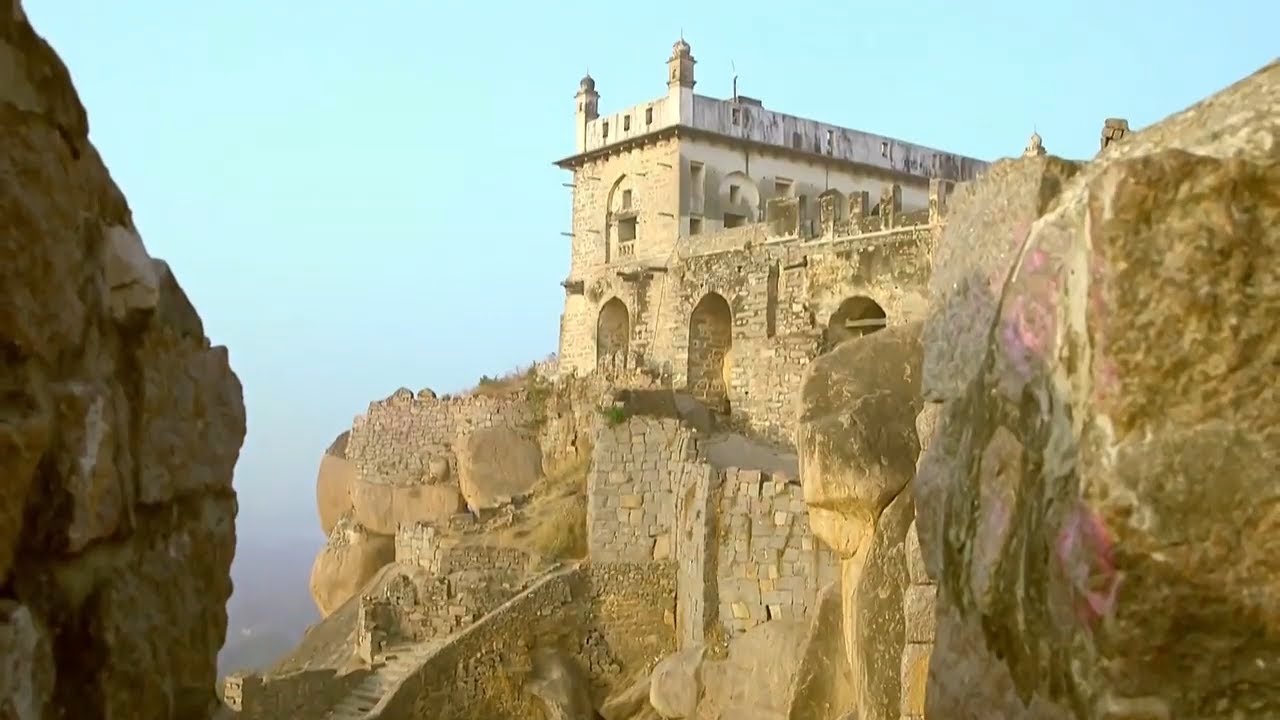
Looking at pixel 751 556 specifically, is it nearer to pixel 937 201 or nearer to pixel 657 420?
pixel 657 420

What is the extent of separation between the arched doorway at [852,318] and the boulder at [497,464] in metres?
6.52

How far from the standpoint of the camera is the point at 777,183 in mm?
29672

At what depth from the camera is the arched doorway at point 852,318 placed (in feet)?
74.1

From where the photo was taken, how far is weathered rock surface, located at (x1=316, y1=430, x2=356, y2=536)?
2825 centimetres

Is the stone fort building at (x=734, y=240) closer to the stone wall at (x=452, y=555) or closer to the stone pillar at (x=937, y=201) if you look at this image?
the stone pillar at (x=937, y=201)

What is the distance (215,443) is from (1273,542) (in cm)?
318

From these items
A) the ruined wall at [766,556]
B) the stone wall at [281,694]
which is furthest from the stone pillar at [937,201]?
the stone wall at [281,694]

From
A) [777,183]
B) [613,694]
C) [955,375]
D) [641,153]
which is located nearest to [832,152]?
[777,183]

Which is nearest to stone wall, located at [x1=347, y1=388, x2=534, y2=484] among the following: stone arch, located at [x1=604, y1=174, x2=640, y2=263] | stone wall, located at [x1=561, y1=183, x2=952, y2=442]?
stone wall, located at [x1=561, y1=183, x2=952, y2=442]

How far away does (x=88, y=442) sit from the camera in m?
3.00

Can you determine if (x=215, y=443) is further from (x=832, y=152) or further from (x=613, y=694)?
(x=832, y=152)

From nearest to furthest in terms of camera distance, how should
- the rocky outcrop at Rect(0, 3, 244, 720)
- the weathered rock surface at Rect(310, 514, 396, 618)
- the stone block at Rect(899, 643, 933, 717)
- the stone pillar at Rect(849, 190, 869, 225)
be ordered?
the rocky outcrop at Rect(0, 3, 244, 720), the stone block at Rect(899, 643, 933, 717), the stone pillar at Rect(849, 190, 869, 225), the weathered rock surface at Rect(310, 514, 396, 618)

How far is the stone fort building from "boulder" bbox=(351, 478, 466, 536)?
4.27m

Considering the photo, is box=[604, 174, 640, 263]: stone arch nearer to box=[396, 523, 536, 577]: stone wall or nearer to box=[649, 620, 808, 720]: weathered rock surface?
box=[396, 523, 536, 577]: stone wall
